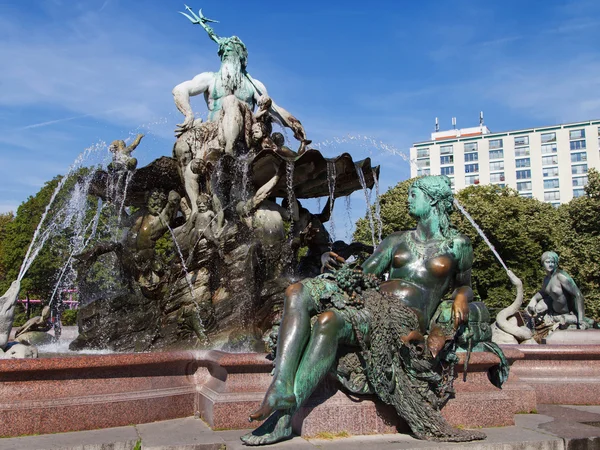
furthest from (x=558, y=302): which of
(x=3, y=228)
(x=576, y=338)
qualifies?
(x=3, y=228)

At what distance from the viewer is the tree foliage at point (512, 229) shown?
30812 mm

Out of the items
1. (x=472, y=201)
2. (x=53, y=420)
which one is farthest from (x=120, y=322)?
(x=472, y=201)

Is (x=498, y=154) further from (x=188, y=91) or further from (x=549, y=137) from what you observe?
(x=188, y=91)

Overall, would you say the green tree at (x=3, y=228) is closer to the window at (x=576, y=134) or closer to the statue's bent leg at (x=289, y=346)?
the statue's bent leg at (x=289, y=346)

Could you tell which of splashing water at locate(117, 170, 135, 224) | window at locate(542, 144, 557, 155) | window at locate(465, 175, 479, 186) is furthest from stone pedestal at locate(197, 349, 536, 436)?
window at locate(465, 175, 479, 186)

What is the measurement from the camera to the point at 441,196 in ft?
17.4

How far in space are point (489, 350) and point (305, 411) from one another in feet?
6.35

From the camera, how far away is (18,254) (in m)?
35.2

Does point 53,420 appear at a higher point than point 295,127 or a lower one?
lower

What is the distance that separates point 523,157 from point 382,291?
9700 cm

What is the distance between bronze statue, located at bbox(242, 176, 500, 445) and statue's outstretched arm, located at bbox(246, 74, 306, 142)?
501cm

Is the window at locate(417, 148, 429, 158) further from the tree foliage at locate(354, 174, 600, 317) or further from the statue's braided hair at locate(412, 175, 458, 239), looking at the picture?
the statue's braided hair at locate(412, 175, 458, 239)

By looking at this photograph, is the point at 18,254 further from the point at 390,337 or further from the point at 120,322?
the point at 390,337

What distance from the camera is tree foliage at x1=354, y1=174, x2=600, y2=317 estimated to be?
3081cm
